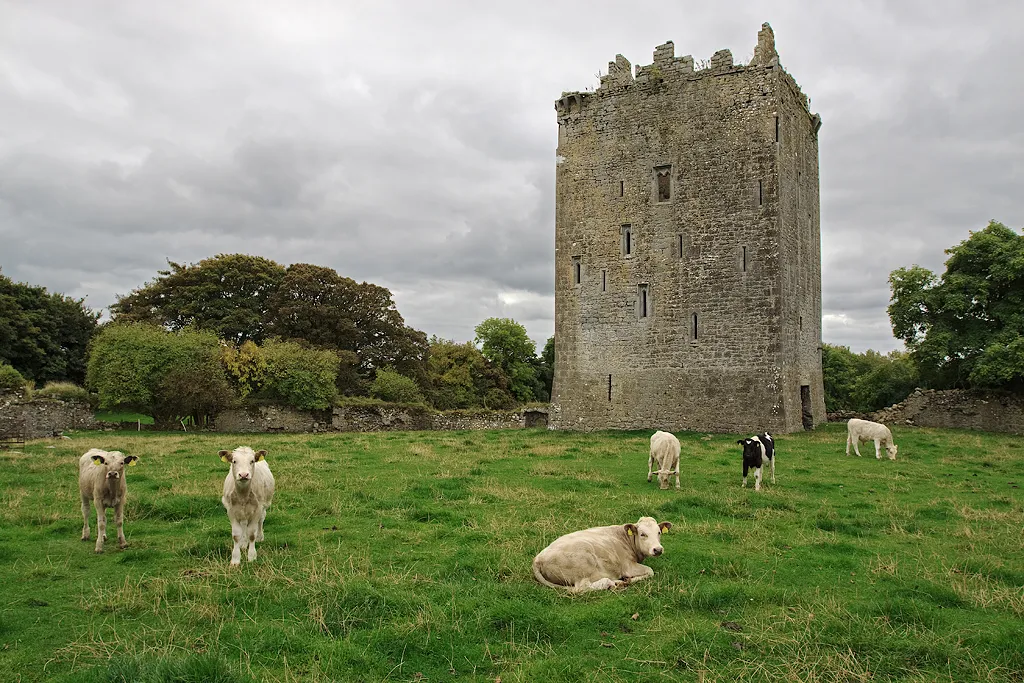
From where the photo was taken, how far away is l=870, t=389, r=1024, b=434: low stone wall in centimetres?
2745

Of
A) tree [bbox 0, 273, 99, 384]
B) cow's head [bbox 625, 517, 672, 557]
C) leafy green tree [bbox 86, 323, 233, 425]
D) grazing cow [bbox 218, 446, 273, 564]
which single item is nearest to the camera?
cow's head [bbox 625, 517, 672, 557]

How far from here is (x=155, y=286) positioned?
50375 millimetres

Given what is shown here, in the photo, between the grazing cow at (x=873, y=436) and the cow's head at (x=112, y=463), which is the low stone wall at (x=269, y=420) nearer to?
the grazing cow at (x=873, y=436)

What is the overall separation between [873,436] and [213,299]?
46.2m

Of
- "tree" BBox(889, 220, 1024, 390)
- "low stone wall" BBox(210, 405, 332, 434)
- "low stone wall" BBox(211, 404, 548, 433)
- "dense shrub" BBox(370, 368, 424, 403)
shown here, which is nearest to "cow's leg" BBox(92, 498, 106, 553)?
"low stone wall" BBox(211, 404, 548, 433)

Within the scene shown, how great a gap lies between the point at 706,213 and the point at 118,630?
24.6 metres

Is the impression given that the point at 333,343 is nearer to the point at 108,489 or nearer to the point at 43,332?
the point at 43,332

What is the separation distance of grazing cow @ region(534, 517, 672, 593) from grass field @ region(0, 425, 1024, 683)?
0.23 metres

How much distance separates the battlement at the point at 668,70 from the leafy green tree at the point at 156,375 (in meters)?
20.8

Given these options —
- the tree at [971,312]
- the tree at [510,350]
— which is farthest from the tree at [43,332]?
the tree at [971,312]

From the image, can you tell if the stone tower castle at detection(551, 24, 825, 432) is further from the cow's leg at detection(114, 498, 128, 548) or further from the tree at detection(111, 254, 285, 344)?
the tree at detection(111, 254, 285, 344)

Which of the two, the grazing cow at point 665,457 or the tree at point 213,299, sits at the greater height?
the tree at point 213,299

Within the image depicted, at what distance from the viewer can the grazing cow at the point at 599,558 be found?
6.91 m

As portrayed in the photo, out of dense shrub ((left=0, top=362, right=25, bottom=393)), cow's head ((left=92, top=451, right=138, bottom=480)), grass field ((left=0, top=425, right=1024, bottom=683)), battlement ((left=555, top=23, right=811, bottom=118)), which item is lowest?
grass field ((left=0, top=425, right=1024, bottom=683))
